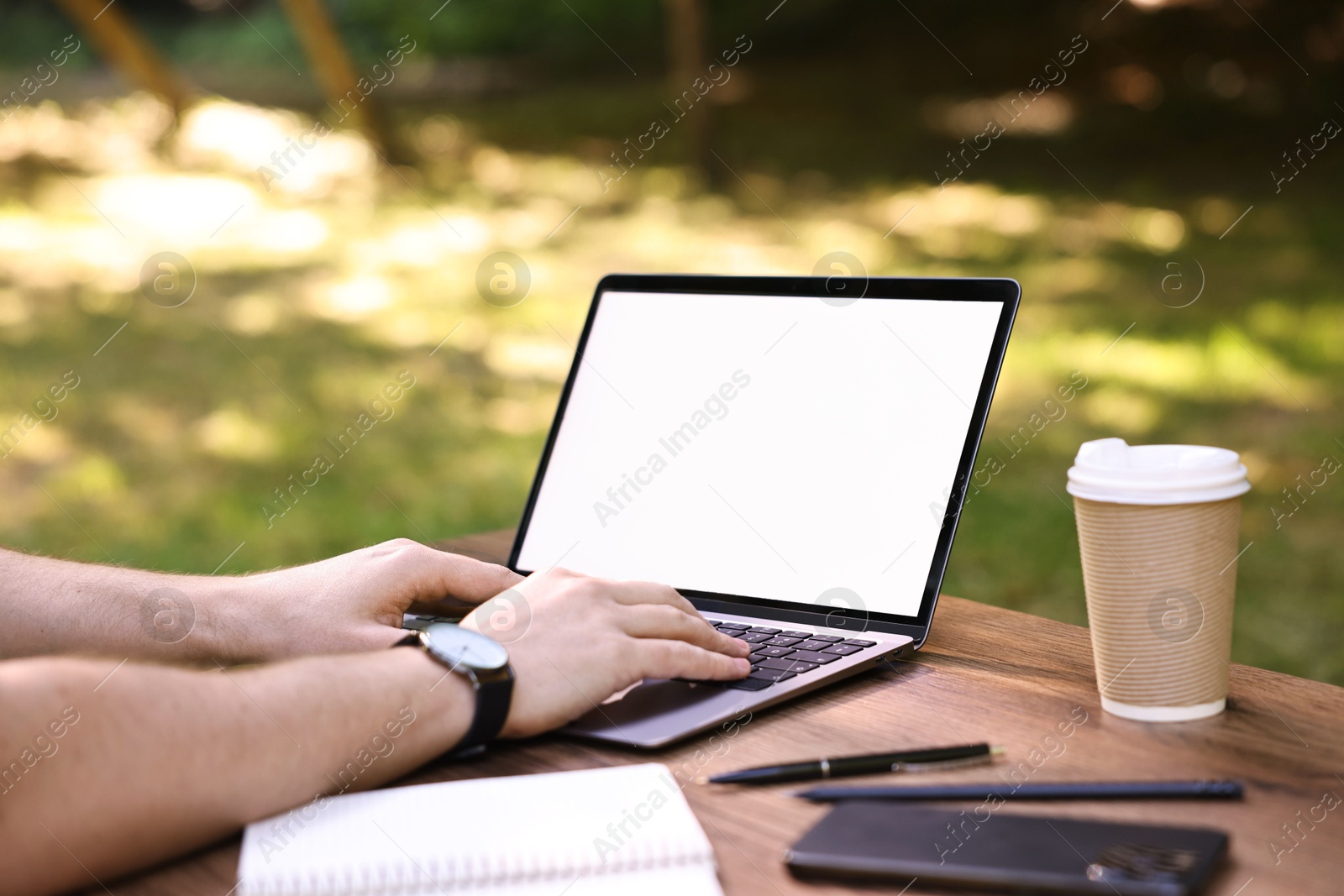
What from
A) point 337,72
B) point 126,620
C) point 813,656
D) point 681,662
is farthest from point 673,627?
point 337,72

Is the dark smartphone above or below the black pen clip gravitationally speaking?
below

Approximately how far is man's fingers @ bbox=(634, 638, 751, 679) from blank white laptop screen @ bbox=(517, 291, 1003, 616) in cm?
21

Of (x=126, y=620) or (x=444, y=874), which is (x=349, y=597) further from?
(x=444, y=874)

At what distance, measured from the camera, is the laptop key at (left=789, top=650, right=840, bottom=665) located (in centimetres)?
105

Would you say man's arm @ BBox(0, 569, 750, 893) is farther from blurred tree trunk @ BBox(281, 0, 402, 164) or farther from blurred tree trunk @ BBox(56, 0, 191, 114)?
blurred tree trunk @ BBox(56, 0, 191, 114)

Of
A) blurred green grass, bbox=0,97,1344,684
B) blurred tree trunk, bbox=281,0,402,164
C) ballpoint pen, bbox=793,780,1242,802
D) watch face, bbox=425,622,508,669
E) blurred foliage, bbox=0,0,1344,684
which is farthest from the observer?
blurred tree trunk, bbox=281,0,402,164

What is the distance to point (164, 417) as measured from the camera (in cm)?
464

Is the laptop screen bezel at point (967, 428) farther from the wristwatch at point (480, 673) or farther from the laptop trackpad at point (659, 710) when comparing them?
the wristwatch at point (480, 673)

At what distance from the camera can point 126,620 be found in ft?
3.66

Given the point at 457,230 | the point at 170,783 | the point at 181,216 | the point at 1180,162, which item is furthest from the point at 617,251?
the point at 170,783

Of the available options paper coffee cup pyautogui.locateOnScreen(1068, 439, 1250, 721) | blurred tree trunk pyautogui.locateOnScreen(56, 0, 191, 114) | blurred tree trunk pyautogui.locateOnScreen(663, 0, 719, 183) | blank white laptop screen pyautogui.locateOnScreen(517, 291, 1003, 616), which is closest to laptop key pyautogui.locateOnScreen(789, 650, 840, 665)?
blank white laptop screen pyautogui.locateOnScreen(517, 291, 1003, 616)

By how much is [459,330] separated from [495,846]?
505 cm

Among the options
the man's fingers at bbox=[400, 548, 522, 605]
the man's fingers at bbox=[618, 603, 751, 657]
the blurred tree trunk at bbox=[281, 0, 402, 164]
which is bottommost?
the man's fingers at bbox=[618, 603, 751, 657]

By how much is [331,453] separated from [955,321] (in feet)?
11.2
